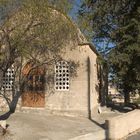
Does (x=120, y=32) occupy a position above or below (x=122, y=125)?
above

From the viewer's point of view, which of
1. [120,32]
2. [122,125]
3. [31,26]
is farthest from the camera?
[120,32]

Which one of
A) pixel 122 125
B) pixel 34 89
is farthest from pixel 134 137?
pixel 34 89

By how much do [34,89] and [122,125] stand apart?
9.36 metres

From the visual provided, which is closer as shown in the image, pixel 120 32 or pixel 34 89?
pixel 34 89

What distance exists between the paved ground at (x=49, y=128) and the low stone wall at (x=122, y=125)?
744mm

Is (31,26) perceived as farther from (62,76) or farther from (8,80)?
(8,80)

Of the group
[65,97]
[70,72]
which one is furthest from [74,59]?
[65,97]

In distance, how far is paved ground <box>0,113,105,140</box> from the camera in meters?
16.3

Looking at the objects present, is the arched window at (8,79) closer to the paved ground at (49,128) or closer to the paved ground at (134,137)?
the paved ground at (49,128)

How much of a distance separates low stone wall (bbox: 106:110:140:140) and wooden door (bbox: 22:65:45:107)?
23.9ft

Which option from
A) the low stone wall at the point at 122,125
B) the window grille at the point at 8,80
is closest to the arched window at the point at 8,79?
the window grille at the point at 8,80

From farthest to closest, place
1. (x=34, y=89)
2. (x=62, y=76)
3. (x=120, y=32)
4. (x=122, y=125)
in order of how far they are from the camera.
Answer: (x=120, y=32)
(x=34, y=89)
(x=62, y=76)
(x=122, y=125)

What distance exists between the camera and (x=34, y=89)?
24688 millimetres

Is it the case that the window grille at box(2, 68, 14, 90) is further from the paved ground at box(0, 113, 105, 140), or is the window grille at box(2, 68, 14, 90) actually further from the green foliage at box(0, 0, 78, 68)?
the green foliage at box(0, 0, 78, 68)
